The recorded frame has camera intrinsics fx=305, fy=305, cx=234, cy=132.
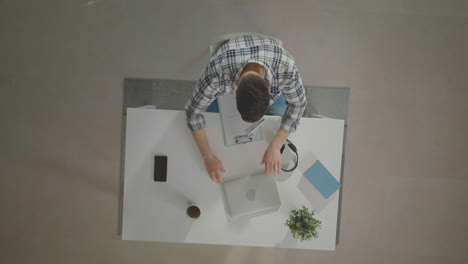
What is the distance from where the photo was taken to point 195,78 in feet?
7.23

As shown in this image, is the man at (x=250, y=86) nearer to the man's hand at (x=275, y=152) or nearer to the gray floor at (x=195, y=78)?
the man's hand at (x=275, y=152)

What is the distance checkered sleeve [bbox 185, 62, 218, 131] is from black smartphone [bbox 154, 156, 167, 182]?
0.22 m

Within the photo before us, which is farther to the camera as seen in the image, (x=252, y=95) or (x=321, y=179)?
(x=321, y=179)

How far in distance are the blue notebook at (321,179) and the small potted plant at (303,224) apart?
0.44ft

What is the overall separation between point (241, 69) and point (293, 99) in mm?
304

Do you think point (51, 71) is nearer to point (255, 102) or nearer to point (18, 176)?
point (18, 176)

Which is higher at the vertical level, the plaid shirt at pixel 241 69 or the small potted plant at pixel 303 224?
the plaid shirt at pixel 241 69

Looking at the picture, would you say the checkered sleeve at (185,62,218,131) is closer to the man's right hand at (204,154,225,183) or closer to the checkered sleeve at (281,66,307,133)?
the man's right hand at (204,154,225,183)

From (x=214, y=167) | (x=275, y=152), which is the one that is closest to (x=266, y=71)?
(x=275, y=152)

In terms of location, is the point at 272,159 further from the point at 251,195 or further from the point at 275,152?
the point at 251,195

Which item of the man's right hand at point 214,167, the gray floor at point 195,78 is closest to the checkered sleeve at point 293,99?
the man's right hand at point 214,167

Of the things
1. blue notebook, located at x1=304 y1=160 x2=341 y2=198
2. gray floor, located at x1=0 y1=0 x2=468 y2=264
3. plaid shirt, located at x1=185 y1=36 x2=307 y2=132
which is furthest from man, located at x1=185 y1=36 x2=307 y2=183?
gray floor, located at x1=0 y1=0 x2=468 y2=264

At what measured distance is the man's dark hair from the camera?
1.04m

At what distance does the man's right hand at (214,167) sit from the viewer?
1.47m
